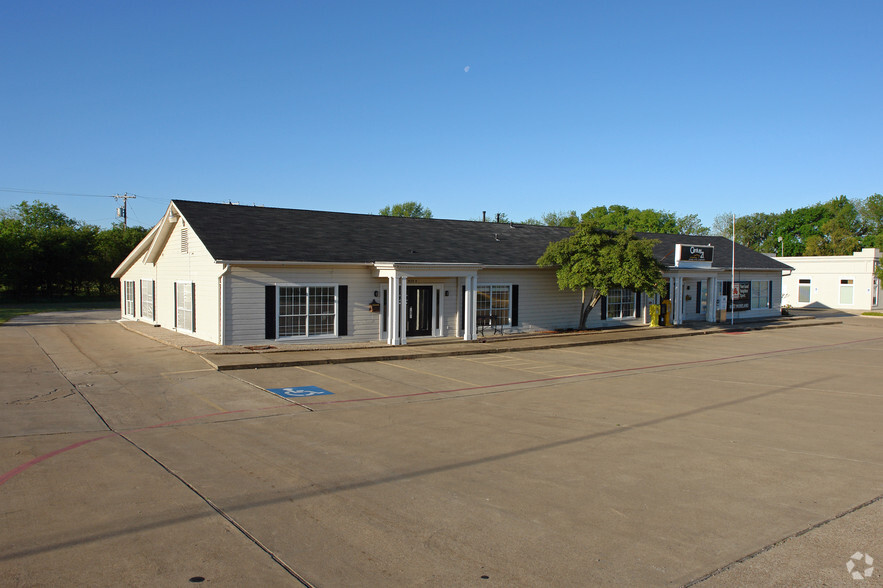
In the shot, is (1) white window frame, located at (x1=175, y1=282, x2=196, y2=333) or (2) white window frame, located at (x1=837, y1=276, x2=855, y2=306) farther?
(2) white window frame, located at (x1=837, y1=276, x2=855, y2=306)

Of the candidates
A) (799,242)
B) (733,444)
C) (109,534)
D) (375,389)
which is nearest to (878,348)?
A: (733,444)

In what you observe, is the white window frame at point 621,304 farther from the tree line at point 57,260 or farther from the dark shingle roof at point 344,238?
the tree line at point 57,260

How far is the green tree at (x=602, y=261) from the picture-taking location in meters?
21.8

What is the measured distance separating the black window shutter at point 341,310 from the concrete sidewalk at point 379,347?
0.63 m

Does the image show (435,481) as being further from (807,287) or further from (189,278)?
(807,287)

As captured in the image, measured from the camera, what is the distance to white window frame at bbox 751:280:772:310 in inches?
1347

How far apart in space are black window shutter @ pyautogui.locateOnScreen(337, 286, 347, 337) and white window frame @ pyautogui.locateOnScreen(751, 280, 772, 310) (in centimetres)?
2570

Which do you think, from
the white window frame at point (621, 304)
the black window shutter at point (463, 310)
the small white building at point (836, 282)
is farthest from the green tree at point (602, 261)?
the small white building at point (836, 282)

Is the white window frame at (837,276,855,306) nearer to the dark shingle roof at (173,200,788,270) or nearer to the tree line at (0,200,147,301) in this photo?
the dark shingle roof at (173,200,788,270)

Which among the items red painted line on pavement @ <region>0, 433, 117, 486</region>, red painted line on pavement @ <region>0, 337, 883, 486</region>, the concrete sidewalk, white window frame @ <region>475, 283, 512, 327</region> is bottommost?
red painted line on pavement @ <region>0, 337, 883, 486</region>

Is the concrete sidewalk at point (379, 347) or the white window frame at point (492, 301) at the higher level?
the white window frame at point (492, 301)

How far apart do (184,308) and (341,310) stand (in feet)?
21.5

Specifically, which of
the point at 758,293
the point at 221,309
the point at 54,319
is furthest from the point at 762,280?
the point at 54,319

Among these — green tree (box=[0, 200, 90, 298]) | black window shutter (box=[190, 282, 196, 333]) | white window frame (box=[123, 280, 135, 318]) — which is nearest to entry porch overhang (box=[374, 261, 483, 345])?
black window shutter (box=[190, 282, 196, 333])
